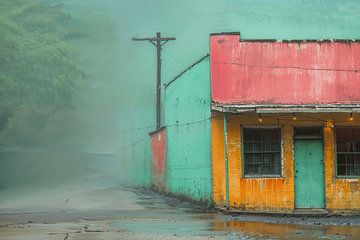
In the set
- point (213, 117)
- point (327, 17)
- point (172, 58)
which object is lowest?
point (213, 117)

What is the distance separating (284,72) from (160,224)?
7.21 metres

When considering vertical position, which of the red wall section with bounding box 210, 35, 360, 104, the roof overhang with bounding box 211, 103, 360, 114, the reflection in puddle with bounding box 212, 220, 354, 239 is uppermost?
the red wall section with bounding box 210, 35, 360, 104

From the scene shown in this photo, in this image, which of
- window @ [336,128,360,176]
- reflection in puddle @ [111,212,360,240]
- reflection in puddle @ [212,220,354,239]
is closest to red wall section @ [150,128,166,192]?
window @ [336,128,360,176]

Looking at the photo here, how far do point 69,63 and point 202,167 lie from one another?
124 feet

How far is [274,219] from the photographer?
18.5 meters

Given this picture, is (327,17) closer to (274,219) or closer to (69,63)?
(69,63)

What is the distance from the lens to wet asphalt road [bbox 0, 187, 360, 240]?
14.1 meters

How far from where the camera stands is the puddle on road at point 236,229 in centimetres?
1393

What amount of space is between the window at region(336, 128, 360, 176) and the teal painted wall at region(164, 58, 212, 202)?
432cm

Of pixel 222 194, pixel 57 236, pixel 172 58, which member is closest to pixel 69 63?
pixel 172 58

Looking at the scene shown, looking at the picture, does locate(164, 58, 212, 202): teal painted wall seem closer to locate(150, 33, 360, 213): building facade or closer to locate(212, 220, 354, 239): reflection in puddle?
locate(150, 33, 360, 213): building facade

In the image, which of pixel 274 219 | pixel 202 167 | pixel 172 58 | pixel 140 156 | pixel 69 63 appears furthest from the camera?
pixel 69 63

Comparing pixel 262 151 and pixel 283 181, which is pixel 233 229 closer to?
pixel 283 181

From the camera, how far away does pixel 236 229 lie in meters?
15.3
